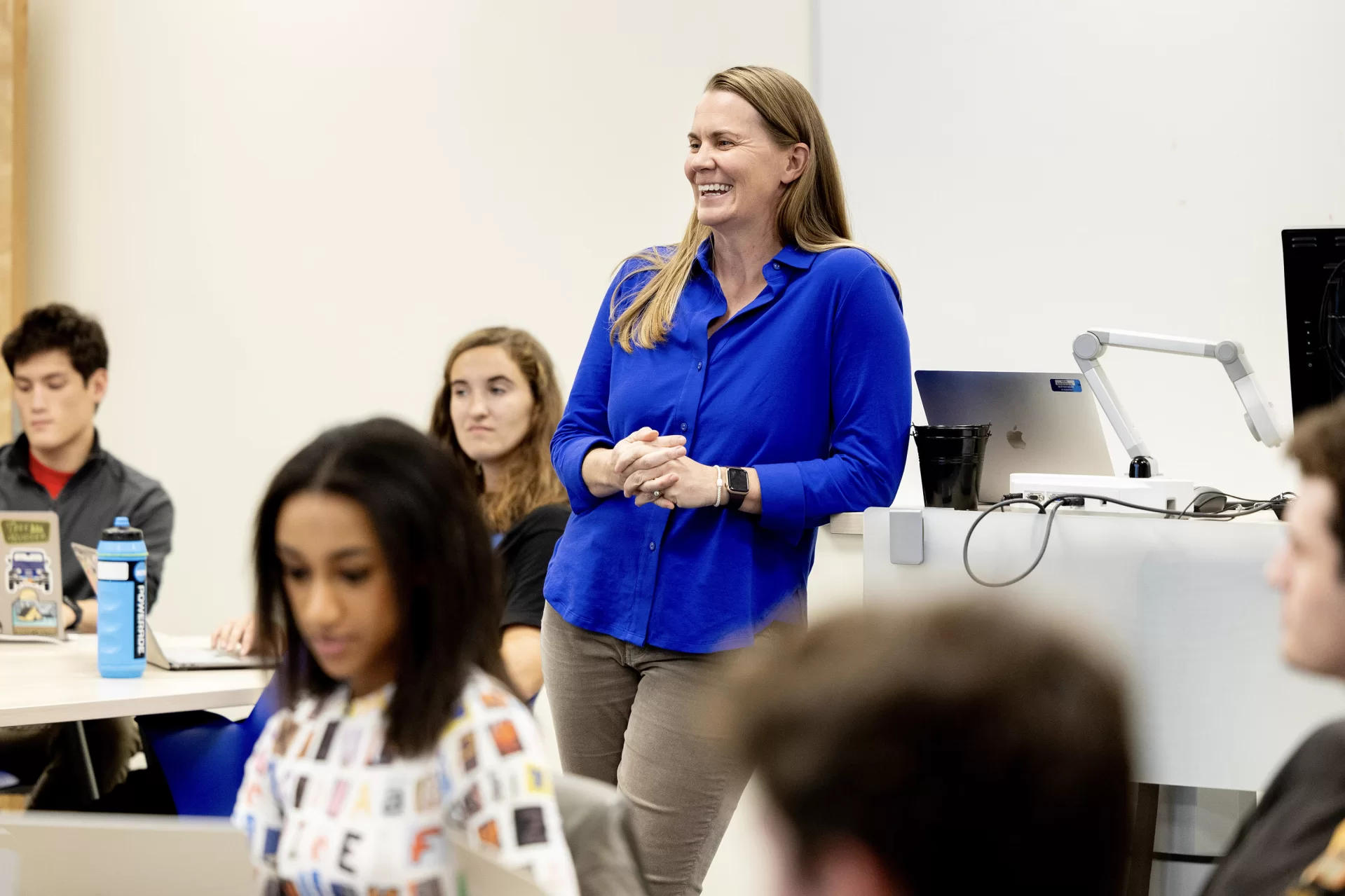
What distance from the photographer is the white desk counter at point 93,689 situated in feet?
6.49

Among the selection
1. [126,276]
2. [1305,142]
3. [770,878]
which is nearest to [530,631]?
[770,878]

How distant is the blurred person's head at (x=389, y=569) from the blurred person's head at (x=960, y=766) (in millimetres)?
587

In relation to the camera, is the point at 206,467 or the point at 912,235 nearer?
the point at 912,235

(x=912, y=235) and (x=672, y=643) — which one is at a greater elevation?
(x=912, y=235)

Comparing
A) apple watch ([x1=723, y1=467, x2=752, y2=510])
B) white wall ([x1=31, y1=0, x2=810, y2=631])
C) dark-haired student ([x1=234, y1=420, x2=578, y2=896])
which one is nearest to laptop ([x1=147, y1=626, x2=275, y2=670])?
apple watch ([x1=723, y1=467, x2=752, y2=510])

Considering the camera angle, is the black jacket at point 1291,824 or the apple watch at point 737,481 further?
the apple watch at point 737,481

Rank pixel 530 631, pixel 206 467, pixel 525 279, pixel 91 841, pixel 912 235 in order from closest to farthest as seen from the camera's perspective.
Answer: pixel 91 841, pixel 530 631, pixel 912 235, pixel 525 279, pixel 206 467

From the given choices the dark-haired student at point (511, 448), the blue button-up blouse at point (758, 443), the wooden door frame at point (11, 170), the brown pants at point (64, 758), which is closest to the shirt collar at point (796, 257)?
the blue button-up blouse at point (758, 443)

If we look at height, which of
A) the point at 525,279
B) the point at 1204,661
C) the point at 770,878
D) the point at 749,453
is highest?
the point at 525,279

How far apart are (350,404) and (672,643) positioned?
8.44 feet

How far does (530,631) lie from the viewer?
2.18m

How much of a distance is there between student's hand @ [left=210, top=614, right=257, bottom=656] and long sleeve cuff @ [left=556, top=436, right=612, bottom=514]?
2.51 ft

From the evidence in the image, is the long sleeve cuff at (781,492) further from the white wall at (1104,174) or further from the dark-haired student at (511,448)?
the white wall at (1104,174)

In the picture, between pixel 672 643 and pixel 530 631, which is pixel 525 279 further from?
pixel 672 643
